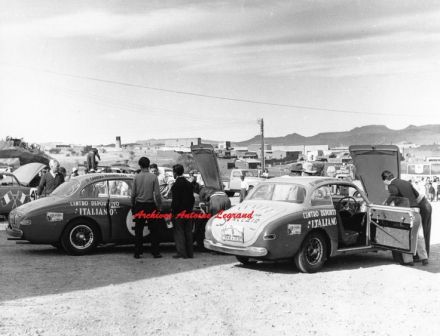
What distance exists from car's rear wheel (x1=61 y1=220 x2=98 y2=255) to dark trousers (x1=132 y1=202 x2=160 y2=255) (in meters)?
0.89

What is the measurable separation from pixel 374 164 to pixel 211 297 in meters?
→ 7.48

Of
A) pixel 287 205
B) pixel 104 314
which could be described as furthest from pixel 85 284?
pixel 287 205

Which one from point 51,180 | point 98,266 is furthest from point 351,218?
point 51,180

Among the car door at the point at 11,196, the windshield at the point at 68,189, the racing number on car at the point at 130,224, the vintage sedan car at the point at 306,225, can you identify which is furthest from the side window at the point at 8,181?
the vintage sedan car at the point at 306,225

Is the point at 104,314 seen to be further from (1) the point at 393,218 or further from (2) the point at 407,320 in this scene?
(1) the point at 393,218

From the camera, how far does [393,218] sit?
9281mm

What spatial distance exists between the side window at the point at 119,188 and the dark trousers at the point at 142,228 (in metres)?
0.76

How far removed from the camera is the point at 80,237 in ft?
35.0

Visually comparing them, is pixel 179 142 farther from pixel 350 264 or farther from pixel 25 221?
pixel 350 264

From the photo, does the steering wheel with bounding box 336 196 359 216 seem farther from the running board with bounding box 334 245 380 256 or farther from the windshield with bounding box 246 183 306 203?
the windshield with bounding box 246 183 306 203

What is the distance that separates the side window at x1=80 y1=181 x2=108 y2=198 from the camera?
1080 cm

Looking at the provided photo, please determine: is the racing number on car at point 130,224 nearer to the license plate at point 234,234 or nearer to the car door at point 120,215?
the car door at point 120,215

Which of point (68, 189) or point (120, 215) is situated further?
point (68, 189)

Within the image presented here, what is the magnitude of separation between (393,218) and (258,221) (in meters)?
2.27
